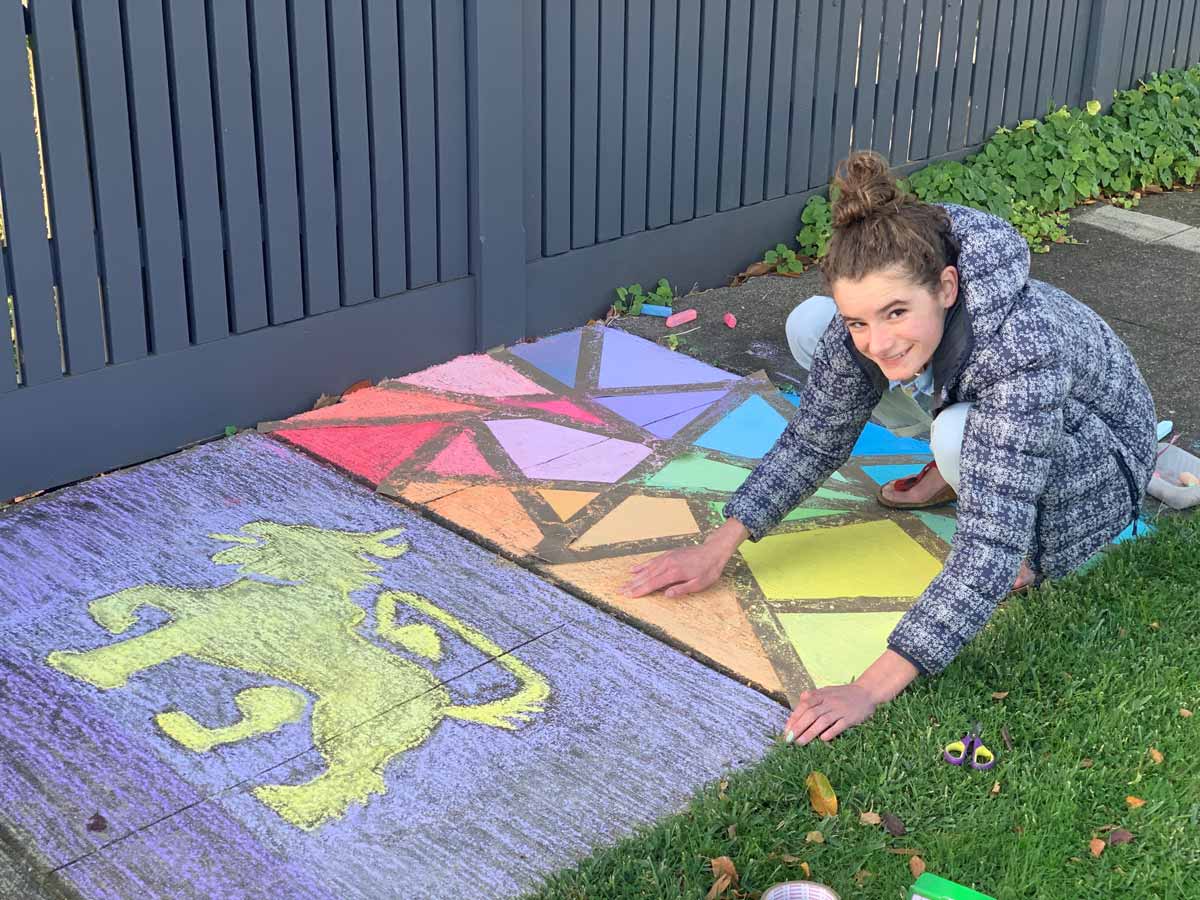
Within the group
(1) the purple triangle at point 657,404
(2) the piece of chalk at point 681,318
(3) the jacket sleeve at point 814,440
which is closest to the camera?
(3) the jacket sleeve at point 814,440

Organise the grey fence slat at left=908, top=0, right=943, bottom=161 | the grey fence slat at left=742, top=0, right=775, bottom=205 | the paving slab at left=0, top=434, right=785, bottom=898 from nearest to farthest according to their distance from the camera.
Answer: the paving slab at left=0, top=434, right=785, bottom=898
the grey fence slat at left=742, top=0, right=775, bottom=205
the grey fence slat at left=908, top=0, right=943, bottom=161

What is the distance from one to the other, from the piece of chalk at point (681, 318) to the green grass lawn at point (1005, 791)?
7.43 feet

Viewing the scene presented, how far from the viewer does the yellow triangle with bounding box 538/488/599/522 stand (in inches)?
150

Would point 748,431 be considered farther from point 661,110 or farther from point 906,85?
point 906,85

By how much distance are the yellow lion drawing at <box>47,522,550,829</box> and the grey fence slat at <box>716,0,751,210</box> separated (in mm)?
2552

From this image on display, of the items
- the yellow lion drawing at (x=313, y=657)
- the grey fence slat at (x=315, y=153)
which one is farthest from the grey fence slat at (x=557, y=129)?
the yellow lion drawing at (x=313, y=657)

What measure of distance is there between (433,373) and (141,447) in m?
1.06

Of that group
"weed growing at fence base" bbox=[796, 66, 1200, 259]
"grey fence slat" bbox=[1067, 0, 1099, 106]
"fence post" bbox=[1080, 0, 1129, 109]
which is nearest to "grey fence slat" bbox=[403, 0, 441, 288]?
"weed growing at fence base" bbox=[796, 66, 1200, 259]

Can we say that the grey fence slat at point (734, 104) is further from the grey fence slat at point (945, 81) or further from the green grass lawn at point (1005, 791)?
the green grass lawn at point (1005, 791)

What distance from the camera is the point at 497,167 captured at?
15.2ft

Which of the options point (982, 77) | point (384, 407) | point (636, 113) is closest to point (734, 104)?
point (636, 113)

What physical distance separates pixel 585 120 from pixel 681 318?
0.83 meters

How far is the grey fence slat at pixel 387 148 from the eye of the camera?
424 centimetres

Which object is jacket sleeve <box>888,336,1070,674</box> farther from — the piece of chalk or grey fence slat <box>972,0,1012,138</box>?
grey fence slat <box>972,0,1012,138</box>
